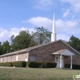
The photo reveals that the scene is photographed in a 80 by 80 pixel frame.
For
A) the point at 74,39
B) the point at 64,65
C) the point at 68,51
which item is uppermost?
the point at 74,39

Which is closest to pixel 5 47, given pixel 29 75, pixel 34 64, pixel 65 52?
pixel 65 52

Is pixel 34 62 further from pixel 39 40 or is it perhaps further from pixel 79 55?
pixel 39 40

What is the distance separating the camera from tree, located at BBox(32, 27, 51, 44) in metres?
78.8

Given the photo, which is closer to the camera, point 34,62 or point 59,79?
point 59,79

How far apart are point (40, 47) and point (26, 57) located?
3131 mm

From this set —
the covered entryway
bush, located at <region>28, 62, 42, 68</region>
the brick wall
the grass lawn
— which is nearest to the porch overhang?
the covered entryway

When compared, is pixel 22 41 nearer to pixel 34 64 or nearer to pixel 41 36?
pixel 41 36

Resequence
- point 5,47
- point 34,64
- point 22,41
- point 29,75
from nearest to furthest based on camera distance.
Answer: point 29,75
point 34,64
point 22,41
point 5,47

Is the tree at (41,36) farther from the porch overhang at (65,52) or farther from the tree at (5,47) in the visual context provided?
the porch overhang at (65,52)

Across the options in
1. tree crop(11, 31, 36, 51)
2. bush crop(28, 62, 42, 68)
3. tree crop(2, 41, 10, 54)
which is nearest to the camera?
bush crop(28, 62, 42, 68)

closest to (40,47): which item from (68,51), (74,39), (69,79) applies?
(68,51)

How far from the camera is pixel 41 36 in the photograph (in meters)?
80.1

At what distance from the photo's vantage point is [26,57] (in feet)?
116

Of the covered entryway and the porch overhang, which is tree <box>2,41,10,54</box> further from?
A: the porch overhang
